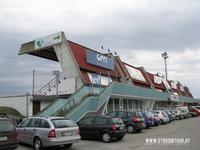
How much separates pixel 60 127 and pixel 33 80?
60.1ft

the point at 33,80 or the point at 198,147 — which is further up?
the point at 33,80

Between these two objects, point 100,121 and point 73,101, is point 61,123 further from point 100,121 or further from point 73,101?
point 73,101

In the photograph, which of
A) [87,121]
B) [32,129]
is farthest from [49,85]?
[32,129]

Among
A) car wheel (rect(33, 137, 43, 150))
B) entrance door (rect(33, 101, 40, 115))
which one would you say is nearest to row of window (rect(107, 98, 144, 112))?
entrance door (rect(33, 101, 40, 115))

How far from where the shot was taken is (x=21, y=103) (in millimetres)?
29547

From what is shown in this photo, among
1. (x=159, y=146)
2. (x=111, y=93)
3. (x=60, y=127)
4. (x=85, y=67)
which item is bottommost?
(x=159, y=146)

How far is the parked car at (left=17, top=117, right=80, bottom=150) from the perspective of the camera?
546 inches

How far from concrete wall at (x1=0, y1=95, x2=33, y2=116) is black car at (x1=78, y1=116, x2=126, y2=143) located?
11.4 meters

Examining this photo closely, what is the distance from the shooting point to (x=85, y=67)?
113 feet

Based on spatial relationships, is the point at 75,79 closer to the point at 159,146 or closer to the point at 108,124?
the point at 108,124

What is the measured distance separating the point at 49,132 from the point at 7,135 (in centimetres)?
194

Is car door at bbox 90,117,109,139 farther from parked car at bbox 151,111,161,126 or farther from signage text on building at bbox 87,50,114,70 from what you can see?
signage text on building at bbox 87,50,114,70

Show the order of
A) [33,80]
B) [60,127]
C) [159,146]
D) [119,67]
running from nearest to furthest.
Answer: [60,127]
[159,146]
[33,80]
[119,67]

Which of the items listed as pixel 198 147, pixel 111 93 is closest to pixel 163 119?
pixel 111 93
